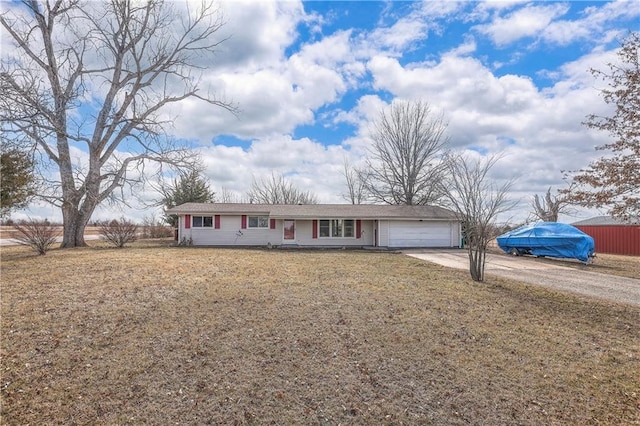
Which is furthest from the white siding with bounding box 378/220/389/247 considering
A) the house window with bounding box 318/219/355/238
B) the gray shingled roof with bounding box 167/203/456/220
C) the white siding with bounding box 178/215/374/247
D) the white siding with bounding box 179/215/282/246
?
the white siding with bounding box 179/215/282/246

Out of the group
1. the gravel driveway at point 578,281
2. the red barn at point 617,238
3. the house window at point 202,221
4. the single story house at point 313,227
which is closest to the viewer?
the gravel driveway at point 578,281

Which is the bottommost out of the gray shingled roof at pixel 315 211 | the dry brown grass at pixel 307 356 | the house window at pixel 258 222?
the dry brown grass at pixel 307 356

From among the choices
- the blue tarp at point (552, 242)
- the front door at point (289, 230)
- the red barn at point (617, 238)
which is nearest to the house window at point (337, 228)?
the front door at point (289, 230)

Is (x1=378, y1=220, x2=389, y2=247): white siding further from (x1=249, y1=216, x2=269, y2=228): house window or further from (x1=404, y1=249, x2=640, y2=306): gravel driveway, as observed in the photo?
(x1=404, y1=249, x2=640, y2=306): gravel driveway

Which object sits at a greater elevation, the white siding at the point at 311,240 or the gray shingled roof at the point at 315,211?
the gray shingled roof at the point at 315,211

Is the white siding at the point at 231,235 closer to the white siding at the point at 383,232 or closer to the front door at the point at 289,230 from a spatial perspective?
the front door at the point at 289,230

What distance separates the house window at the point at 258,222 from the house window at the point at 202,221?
96.3 inches

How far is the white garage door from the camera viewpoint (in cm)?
2166

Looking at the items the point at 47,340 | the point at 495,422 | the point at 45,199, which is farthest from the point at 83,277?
the point at 45,199

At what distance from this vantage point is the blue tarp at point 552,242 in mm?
15234

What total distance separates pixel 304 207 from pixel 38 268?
15.3 metres

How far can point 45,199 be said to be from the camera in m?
15.5

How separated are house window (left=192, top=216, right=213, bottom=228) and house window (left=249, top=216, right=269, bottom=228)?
2.45 meters

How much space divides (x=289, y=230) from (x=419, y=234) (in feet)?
26.9
